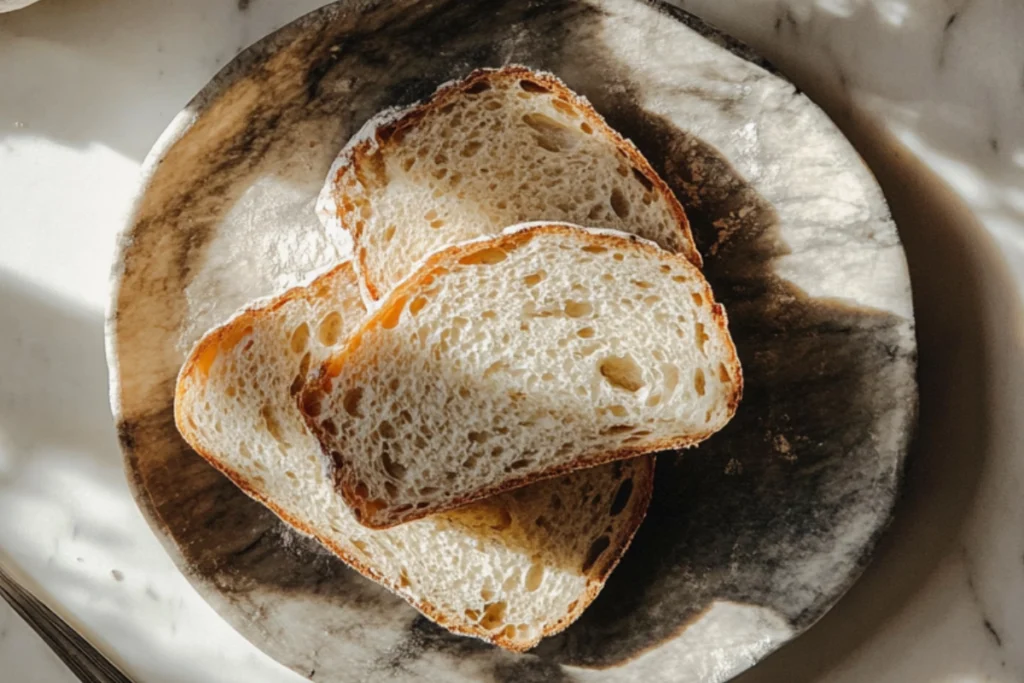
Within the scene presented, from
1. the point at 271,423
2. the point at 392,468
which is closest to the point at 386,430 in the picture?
the point at 392,468

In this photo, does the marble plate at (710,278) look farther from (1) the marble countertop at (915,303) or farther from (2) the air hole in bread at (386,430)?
(2) the air hole in bread at (386,430)

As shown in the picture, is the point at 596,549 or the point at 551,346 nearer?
the point at 551,346

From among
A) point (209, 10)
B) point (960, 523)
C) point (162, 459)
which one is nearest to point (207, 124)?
point (209, 10)

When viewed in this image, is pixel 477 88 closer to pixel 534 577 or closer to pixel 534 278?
pixel 534 278

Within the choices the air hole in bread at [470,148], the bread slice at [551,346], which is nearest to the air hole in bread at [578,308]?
the bread slice at [551,346]

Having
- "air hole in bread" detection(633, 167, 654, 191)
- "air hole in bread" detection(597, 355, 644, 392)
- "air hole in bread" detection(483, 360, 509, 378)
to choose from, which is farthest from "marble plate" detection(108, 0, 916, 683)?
"air hole in bread" detection(483, 360, 509, 378)

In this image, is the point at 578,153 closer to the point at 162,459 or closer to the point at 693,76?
the point at 693,76

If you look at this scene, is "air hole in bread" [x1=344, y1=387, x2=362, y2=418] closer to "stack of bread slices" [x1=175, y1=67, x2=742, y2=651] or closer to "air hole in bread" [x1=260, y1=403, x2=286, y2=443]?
"stack of bread slices" [x1=175, y1=67, x2=742, y2=651]
